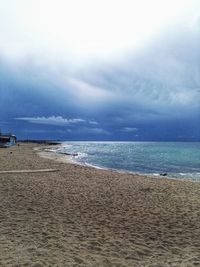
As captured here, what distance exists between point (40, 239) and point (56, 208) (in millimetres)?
4230

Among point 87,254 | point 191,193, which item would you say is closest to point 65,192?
point 191,193

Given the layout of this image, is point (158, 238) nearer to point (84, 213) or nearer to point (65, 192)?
point (84, 213)

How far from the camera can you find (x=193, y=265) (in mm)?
7598

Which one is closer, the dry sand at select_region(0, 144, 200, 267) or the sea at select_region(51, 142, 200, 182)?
the dry sand at select_region(0, 144, 200, 267)

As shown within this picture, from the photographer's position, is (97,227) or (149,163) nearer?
(97,227)

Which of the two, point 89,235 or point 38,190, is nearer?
point 89,235

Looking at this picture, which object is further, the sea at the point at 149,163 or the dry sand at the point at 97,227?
the sea at the point at 149,163

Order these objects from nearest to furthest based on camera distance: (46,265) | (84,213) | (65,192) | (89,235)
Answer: (46,265), (89,235), (84,213), (65,192)

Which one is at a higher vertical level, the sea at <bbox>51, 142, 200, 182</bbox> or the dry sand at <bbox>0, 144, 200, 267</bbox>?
the dry sand at <bbox>0, 144, 200, 267</bbox>

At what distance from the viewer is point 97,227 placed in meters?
10.6

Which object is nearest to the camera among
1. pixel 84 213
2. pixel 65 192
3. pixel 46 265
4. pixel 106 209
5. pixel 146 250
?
pixel 46 265

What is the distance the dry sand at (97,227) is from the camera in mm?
7832

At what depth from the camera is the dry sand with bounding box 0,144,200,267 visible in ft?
25.7

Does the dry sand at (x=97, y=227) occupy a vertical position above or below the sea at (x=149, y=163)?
above
